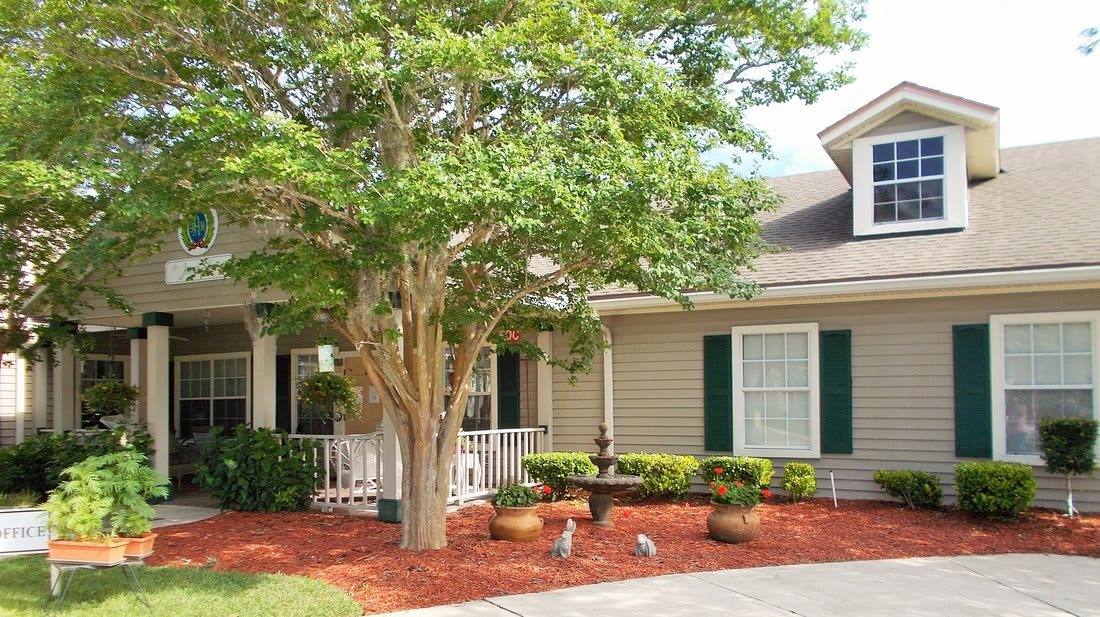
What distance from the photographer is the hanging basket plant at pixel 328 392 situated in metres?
12.5

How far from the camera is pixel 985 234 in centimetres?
1105

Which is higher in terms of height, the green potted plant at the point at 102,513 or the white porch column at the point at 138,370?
the white porch column at the point at 138,370

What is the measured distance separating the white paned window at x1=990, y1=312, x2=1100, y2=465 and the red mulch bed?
956 mm

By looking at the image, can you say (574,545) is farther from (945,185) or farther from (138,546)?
(945,185)

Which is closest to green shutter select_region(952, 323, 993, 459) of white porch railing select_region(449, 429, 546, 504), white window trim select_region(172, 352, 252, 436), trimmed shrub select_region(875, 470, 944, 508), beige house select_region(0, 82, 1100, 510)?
beige house select_region(0, 82, 1100, 510)

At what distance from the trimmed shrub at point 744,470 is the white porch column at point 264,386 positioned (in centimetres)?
577

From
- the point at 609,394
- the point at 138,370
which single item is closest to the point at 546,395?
the point at 609,394

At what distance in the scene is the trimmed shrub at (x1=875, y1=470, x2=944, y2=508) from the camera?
1028 centimetres

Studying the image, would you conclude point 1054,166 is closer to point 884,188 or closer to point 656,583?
point 884,188

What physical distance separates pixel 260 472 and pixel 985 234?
376 inches

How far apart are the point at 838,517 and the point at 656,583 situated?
3.78 m

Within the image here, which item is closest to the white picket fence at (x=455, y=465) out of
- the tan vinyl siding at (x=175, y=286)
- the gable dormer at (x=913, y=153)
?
the tan vinyl siding at (x=175, y=286)

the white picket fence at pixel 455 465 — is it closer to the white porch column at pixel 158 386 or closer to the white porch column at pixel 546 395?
the white porch column at pixel 546 395

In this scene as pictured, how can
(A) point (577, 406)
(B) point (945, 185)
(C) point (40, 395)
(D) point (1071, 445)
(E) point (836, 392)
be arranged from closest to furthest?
(D) point (1071, 445) < (E) point (836, 392) < (B) point (945, 185) < (A) point (577, 406) < (C) point (40, 395)
